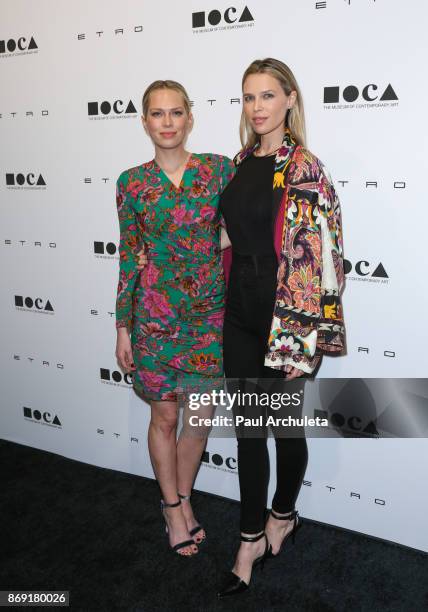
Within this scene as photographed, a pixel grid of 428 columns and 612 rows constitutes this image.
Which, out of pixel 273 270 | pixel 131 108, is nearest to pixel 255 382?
pixel 273 270

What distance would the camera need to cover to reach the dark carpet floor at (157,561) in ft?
6.68

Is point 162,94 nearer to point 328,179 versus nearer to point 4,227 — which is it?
point 328,179

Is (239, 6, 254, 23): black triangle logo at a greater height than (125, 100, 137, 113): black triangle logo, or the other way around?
(239, 6, 254, 23): black triangle logo

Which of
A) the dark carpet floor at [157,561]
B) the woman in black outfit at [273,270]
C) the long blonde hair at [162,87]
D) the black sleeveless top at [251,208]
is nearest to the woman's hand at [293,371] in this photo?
the woman in black outfit at [273,270]

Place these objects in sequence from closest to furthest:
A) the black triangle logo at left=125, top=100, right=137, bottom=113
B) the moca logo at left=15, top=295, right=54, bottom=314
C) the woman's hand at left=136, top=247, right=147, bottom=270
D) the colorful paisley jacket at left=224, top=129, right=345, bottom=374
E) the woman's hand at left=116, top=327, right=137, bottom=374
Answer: the colorful paisley jacket at left=224, top=129, right=345, bottom=374, the woman's hand at left=136, top=247, right=147, bottom=270, the woman's hand at left=116, top=327, right=137, bottom=374, the black triangle logo at left=125, top=100, right=137, bottom=113, the moca logo at left=15, top=295, right=54, bottom=314

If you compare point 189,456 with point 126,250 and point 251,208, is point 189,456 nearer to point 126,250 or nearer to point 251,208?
point 126,250

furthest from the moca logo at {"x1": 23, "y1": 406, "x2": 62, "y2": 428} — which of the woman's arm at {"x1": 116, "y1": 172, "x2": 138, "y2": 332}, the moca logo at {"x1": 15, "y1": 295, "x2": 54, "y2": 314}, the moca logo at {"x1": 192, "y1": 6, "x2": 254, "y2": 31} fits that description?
the moca logo at {"x1": 192, "y1": 6, "x2": 254, "y2": 31}

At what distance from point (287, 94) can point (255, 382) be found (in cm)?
99

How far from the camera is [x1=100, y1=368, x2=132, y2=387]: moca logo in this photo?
2.80m

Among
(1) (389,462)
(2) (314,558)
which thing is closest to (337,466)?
(1) (389,462)

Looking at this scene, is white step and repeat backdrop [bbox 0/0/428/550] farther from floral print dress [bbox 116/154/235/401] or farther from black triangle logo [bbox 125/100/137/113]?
floral print dress [bbox 116/154/235/401]

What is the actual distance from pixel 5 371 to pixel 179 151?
1827 mm

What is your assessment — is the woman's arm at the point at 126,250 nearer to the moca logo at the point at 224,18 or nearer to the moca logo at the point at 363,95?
the moca logo at the point at 224,18

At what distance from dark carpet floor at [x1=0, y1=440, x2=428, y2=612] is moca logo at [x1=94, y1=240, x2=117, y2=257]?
1142mm
